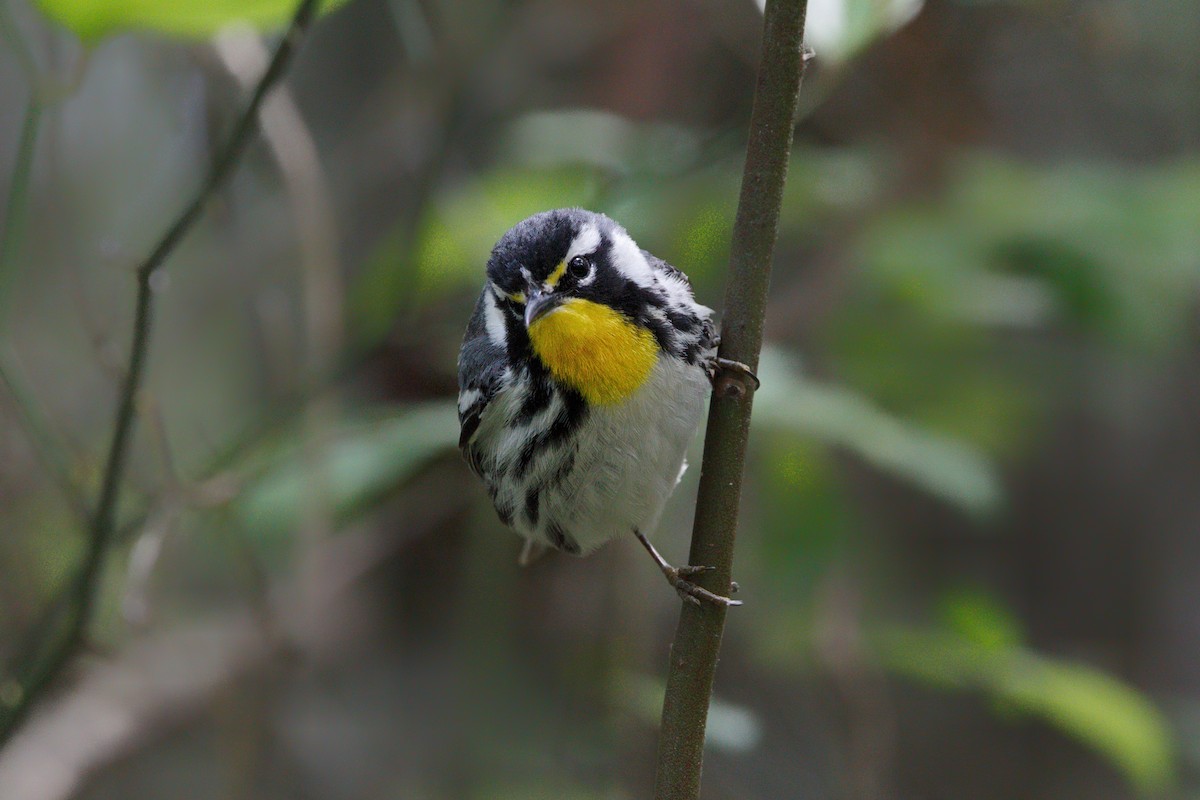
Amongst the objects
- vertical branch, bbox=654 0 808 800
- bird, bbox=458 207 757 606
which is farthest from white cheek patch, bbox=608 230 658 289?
vertical branch, bbox=654 0 808 800

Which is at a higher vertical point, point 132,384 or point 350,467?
point 350,467

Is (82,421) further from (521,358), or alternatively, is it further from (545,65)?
(521,358)

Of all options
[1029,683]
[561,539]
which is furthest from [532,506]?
[1029,683]

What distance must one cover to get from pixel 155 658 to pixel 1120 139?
371 cm

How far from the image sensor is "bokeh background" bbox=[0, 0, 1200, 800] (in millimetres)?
2496

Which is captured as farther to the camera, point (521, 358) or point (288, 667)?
point (288, 667)

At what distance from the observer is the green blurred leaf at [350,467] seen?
2283mm

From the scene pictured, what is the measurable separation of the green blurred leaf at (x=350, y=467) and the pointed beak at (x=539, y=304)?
443 millimetres

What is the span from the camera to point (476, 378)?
84.3 inches

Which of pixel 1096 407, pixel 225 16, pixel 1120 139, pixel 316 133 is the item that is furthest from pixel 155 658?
pixel 1120 139

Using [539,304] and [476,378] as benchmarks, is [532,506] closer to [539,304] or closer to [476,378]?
[476,378]

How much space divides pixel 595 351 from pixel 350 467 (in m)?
0.74

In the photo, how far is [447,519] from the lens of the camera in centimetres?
364

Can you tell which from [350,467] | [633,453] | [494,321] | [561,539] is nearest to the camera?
[633,453]
